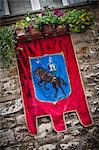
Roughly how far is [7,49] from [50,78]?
2.88 feet

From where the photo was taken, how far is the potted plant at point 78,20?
198 inches

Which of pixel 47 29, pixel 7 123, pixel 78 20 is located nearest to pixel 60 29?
pixel 47 29

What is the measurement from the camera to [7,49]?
4730mm

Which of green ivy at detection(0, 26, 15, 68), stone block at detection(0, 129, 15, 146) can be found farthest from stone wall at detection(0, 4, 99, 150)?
green ivy at detection(0, 26, 15, 68)

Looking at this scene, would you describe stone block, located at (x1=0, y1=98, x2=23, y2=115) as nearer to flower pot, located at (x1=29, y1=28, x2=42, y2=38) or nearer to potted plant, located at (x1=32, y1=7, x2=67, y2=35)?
flower pot, located at (x1=29, y1=28, x2=42, y2=38)

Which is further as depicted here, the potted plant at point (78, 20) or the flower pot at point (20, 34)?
the potted plant at point (78, 20)

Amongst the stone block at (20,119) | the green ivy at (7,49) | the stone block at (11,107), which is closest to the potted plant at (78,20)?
the green ivy at (7,49)

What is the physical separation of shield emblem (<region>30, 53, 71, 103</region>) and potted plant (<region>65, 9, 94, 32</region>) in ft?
1.89

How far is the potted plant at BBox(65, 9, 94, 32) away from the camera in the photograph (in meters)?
5.03

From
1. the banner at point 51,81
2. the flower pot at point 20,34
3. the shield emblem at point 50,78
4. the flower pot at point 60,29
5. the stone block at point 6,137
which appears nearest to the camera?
the stone block at point 6,137

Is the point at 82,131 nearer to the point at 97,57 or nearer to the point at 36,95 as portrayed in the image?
the point at 36,95

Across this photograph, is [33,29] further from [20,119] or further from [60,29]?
[20,119]

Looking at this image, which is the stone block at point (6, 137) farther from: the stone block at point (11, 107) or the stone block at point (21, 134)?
the stone block at point (11, 107)

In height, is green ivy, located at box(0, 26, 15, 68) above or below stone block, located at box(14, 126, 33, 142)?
above
